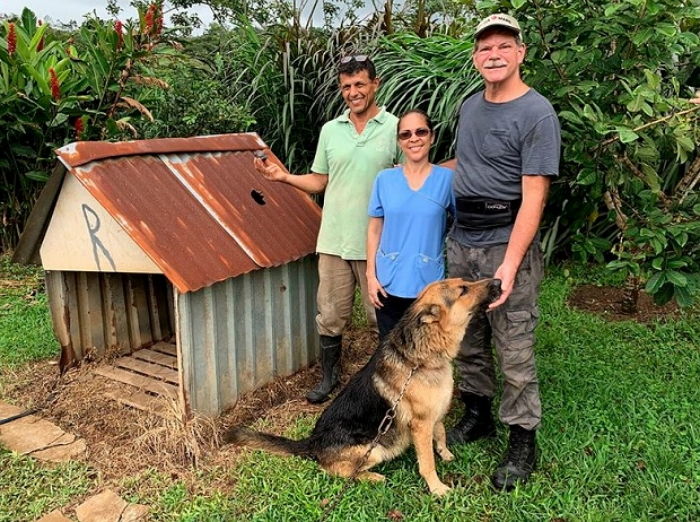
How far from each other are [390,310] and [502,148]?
3.95ft

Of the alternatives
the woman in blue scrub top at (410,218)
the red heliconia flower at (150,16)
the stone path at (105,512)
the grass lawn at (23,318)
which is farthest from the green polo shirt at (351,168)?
the grass lawn at (23,318)

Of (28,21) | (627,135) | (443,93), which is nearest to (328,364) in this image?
(627,135)

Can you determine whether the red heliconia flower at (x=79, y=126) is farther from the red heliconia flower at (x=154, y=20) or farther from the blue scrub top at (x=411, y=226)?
the blue scrub top at (x=411, y=226)

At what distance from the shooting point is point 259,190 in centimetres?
429

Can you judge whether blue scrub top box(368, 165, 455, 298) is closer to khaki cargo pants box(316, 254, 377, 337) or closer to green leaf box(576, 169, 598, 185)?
khaki cargo pants box(316, 254, 377, 337)

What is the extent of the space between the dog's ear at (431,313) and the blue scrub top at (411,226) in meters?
0.39

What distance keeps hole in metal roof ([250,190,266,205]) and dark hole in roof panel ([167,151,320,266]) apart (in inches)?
1.2

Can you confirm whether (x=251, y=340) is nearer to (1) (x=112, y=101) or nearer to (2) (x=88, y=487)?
(2) (x=88, y=487)

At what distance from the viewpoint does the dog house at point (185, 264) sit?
3314 millimetres

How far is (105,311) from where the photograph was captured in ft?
15.0

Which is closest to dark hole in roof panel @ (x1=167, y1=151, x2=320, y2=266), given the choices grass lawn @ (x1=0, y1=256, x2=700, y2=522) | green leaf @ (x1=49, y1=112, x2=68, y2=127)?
grass lawn @ (x1=0, y1=256, x2=700, y2=522)

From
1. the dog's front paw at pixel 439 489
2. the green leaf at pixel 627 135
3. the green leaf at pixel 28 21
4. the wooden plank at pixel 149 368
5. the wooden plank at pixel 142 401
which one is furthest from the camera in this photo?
the green leaf at pixel 28 21

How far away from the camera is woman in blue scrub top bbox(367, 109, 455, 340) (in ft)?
10.2

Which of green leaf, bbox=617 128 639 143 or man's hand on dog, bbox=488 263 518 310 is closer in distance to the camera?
green leaf, bbox=617 128 639 143
